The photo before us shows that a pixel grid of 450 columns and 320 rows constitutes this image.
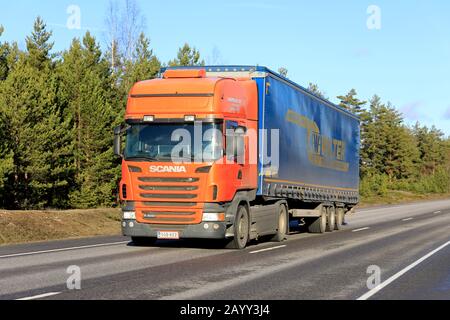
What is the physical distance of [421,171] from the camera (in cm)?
16850

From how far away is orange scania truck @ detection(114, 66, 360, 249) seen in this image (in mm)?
13969

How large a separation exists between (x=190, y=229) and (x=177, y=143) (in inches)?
76.8

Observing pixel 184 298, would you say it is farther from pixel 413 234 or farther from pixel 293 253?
pixel 413 234

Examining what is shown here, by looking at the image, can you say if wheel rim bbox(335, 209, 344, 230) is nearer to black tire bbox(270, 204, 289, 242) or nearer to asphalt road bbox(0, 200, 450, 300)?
black tire bbox(270, 204, 289, 242)

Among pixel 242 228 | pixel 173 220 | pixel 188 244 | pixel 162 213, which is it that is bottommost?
pixel 188 244

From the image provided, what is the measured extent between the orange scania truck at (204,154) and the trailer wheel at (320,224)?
18.4 feet

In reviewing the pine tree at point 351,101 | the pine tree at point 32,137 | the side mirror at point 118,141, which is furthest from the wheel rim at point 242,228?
the pine tree at point 351,101

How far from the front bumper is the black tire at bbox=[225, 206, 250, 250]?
831 mm

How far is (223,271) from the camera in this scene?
1129cm

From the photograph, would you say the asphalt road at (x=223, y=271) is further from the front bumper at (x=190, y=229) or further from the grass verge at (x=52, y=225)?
the grass verge at (x=52, y=225)

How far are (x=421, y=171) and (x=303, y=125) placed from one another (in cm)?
15679

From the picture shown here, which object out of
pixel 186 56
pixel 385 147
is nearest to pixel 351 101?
pixel 385 147

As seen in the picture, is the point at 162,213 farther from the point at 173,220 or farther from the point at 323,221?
the point at 323,221
